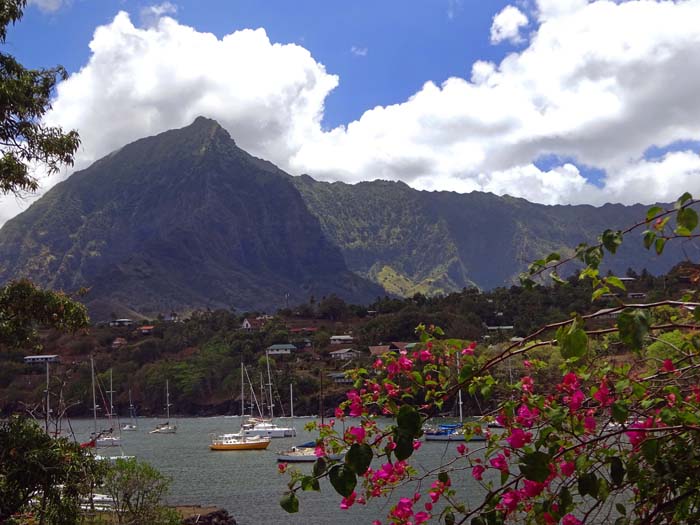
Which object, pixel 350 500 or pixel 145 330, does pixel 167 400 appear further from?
pixel 350 500

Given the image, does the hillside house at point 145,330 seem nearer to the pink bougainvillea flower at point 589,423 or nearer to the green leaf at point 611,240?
the pink bougainvillea flower at point 589,423

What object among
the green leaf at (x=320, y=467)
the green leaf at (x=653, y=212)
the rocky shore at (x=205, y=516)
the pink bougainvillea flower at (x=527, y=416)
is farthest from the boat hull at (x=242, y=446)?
the green leaf at (x=653, y=212)

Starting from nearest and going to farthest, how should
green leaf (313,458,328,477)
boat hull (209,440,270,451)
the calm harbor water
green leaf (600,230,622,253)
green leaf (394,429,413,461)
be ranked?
green leaf (394,429,413,461) → green leaf (313,458,328,477) → green leaf (600,230,622,253) → the calm harbor water → boat hull (209,440,270,451)

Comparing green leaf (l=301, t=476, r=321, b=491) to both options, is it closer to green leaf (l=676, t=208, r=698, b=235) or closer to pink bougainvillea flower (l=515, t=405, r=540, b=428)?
pink bougainvillea flower (l=515, t=405, r=540, b=428)

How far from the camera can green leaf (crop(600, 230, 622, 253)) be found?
292 cm

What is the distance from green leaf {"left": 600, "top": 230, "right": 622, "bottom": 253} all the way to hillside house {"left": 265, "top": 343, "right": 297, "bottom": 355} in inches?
4118

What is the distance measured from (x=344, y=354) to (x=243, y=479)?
59.8m

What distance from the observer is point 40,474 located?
859 centimetres

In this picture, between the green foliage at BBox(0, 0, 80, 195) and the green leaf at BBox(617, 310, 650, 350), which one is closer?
the green leaf at BBox(617, 310, 650, 350)

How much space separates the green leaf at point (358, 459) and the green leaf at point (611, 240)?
4.06 feet

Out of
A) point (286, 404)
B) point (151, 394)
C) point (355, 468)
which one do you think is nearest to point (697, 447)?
point (355, 468)

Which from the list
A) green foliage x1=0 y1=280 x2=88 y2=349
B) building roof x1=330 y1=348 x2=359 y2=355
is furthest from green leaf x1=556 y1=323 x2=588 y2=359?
building roof x1=330 y1=348 x2=359 y2=355

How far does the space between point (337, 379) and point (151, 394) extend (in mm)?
31404

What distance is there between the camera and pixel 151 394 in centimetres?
10906
